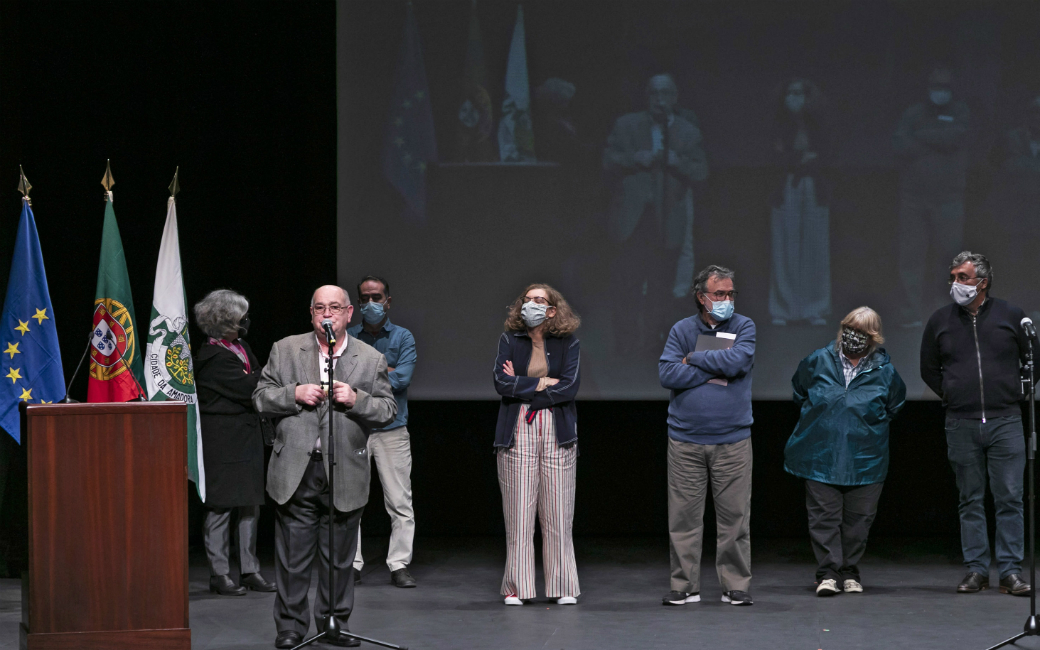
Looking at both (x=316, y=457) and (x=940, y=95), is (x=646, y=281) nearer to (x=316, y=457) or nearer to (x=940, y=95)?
(x=940, y=95)

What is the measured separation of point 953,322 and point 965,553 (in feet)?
3.67

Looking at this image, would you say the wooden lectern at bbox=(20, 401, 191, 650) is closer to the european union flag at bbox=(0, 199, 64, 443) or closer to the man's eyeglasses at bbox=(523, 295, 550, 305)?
the european union flag at bbox=(0, 199, 64, 443)

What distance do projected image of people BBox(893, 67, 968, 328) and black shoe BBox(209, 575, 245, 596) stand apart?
385cm

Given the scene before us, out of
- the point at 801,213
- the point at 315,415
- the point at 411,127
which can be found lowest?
the point at 315,415

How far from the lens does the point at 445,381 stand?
6.38 m

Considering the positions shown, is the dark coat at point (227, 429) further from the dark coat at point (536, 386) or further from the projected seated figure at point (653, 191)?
the projected seated figure at point (653, 191)

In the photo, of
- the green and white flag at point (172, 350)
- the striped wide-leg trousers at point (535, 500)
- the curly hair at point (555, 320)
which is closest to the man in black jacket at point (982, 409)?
the curly hair at point (555, 320)

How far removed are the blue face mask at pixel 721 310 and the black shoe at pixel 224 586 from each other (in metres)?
2.63

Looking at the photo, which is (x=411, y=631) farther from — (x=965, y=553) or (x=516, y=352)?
(x=965, y=553)

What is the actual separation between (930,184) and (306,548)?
397cm

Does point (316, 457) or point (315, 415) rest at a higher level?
point (315, 415)

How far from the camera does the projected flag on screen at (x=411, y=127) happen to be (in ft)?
20.9

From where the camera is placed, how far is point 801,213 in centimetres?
618

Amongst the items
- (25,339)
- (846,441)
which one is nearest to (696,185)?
(846,441)
